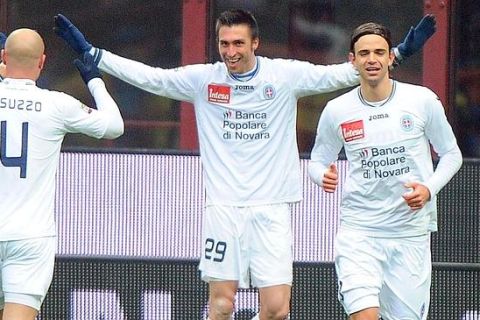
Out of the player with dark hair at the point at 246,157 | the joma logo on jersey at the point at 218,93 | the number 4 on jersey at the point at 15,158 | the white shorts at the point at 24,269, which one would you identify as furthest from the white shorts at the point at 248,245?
the number 4 on jersey at the point at 15,158

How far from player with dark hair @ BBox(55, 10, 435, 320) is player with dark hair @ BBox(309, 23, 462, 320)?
1.29 ft

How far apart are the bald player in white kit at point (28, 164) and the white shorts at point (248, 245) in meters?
0.98

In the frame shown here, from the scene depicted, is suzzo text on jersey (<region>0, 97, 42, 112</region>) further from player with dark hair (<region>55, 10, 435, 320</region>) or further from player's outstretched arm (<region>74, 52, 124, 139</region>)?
player with dark hair (<region>55, 10, 435, 320</region>)

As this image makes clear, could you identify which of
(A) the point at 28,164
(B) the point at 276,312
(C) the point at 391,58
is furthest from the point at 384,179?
(A) the point at 28,164

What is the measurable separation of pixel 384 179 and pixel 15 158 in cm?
194

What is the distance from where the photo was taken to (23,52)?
8297 millimetres

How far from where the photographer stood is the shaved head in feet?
27.1

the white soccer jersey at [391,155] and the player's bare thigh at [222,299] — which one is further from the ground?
the white soccer jersey at [391,155]

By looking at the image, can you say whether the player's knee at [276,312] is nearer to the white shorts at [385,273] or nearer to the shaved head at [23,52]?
the white shorts at [385,273]

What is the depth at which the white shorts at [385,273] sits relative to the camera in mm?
8477

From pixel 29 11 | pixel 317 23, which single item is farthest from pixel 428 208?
pixel 29 11

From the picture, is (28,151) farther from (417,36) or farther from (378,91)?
(417,36)

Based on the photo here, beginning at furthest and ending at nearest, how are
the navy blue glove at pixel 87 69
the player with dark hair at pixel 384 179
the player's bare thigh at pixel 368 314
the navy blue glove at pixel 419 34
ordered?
the navy blue glove at pixel 419 34 < the navy blue glove at pixel 87 69 < the player with dark hair at pixel 384 179 < the player's bare thigh at pixel 368 314

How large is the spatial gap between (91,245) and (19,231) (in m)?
1.69
